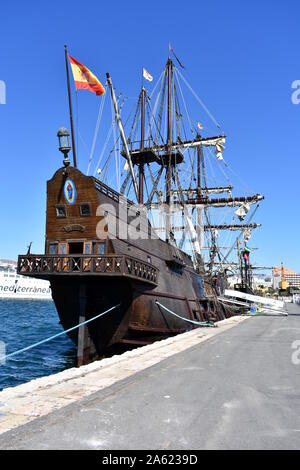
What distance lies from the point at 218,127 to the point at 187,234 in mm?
10941

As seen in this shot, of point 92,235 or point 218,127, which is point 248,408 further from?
point 218,127

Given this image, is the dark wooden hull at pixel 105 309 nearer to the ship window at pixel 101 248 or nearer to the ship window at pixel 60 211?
the ship window at pixel 101 248

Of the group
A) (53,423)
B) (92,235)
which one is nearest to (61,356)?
(92,235)

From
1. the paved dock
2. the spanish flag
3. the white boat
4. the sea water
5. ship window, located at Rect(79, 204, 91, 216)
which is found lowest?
the sea water

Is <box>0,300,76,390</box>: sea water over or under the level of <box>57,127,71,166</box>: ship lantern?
under

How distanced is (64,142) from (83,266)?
5397 mm

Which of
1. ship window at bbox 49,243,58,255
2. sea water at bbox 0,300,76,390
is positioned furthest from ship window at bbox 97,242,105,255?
sea water at bbox 0,300,76,390

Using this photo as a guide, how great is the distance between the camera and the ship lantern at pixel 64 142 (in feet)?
51.4

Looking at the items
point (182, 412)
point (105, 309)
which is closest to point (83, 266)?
point (105, 309)

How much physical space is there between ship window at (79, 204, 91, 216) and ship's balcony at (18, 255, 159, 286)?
1981 millimetres

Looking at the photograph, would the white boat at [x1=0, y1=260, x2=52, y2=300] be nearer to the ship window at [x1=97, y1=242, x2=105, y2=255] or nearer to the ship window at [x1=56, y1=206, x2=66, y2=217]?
the ship window at [x1=56, y1=206, x2=66, y2=217]

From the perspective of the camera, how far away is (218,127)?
3672 cm

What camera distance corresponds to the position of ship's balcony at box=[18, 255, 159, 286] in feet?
45.1

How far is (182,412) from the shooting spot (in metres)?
5.59
